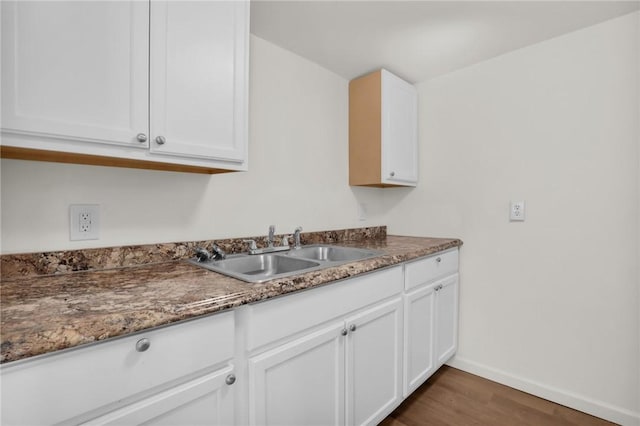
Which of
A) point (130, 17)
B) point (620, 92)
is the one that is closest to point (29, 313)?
point (130, 17)

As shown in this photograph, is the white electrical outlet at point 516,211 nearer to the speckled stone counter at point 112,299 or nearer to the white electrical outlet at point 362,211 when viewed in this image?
the white electrical outlet at point 362,211

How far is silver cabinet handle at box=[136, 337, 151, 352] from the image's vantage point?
0.71 meters

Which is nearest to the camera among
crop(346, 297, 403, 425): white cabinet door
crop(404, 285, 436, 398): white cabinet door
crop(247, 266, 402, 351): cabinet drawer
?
crop(247, 266, 402, 351): cabinet drawer

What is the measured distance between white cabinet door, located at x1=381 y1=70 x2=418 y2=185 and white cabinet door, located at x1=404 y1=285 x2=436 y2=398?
803 millimetres

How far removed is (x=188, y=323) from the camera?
0.79 meters

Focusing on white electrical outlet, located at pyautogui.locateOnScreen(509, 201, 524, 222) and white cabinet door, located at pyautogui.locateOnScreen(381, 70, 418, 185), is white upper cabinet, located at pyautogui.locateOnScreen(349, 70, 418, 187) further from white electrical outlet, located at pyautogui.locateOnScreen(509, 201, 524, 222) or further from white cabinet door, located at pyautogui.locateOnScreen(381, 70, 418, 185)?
white electrical outlet, located at pyautogui.locateOnScreen(509, 201, 524, 222)

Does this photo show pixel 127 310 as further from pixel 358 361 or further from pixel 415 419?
pixel 415 419

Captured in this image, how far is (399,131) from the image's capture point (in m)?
2.23

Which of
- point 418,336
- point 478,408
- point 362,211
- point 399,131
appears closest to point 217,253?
point 418,336

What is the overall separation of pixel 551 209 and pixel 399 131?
3.41 feet

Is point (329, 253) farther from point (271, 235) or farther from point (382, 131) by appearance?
point (382, 131)

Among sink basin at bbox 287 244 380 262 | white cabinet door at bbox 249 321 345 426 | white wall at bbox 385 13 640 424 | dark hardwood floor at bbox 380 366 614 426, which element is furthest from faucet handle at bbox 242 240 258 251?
white wall at bbox 385 13 640 424

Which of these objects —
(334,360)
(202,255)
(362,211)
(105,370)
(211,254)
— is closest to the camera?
(105,370)

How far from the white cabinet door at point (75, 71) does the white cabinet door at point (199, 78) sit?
2.0 inches
